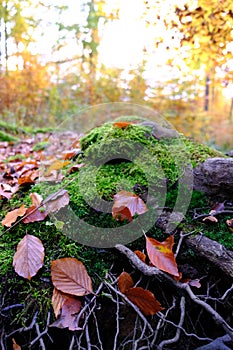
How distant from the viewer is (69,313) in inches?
42.8

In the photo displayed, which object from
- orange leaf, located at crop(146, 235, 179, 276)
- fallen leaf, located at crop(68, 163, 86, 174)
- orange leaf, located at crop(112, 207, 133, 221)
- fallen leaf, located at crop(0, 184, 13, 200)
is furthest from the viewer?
fallen leaf, located at crop(68, 163, 86, 174)

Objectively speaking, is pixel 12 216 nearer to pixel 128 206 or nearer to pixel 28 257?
pixel 28 257

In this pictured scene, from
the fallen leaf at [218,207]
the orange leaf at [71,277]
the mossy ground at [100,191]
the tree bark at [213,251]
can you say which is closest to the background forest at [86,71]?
the mossy ground at [100,191]

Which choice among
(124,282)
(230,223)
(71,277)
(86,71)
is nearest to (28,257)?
(71,277)

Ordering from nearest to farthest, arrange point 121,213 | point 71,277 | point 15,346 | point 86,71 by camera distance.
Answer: point 15,346 < point 71,277 < point 121,213 < point 86,71

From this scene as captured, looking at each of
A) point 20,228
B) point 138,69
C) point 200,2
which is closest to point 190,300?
point 20,228

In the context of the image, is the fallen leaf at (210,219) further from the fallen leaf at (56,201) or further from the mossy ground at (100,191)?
the fallen leaf at (56,201)

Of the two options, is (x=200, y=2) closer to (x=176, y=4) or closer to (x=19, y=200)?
(x=176, y=4)

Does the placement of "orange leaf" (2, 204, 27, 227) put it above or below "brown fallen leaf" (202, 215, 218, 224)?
below

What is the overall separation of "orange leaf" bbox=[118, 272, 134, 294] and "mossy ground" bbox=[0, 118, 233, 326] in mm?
101

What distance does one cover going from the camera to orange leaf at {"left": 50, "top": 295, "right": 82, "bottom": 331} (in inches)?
41.4

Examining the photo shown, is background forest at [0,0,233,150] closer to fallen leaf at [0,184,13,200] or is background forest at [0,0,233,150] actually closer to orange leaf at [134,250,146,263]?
fallen leaf at [0,184,13,200]

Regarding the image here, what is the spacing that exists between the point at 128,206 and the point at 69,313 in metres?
0.56

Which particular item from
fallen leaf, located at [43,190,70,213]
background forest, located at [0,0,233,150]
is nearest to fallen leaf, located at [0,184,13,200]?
fallen leaf, located at [43,190,70,213]
